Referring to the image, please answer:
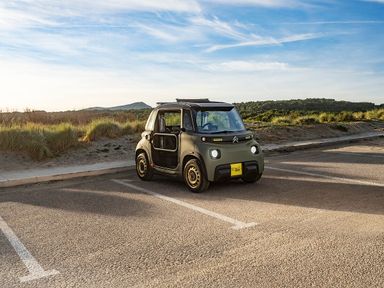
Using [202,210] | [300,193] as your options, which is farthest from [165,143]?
[300,193]

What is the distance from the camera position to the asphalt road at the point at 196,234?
420cm

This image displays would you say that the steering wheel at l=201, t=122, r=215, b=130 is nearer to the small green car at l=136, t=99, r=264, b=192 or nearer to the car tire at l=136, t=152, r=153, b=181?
the small green car at l=136, t=99, r=264, b=192

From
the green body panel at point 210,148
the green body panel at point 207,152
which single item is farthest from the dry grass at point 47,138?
the green body panel at point 207,152

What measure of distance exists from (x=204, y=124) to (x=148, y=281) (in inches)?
179

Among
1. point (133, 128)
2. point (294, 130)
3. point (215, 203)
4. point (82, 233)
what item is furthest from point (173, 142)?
point (294, 130)

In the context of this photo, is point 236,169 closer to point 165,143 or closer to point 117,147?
point 165,143

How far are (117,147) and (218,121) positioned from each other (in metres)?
6.07

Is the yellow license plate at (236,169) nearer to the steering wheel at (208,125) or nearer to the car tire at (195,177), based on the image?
the car tire at (195,177)

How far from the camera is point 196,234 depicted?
18.0ft

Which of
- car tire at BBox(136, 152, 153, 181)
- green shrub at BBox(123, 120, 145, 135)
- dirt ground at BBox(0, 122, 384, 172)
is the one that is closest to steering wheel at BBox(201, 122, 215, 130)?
car tire at BBox(136, 152, 153, 181)

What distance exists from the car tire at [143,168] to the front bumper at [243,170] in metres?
2.02

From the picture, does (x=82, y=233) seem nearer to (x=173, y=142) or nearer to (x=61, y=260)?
(x=61, y=260)

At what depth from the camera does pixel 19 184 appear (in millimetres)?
9297

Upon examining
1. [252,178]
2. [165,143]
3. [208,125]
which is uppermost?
[208,125]
